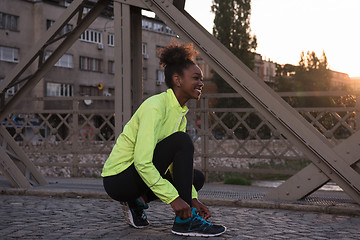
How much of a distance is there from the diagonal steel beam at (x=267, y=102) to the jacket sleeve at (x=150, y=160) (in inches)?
78.4

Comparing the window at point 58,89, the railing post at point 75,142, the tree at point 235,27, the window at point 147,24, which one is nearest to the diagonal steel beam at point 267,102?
the railing post at point 75,142

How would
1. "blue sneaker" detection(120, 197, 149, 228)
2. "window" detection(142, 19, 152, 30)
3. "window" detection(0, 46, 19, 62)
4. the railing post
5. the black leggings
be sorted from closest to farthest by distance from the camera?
the black leggings
"blue sneaker" detection(120, 197, 149, 228)
the railing post
"window" detection(0, 46, 19, 62)
"window" detection(142, 19, 152, 30)

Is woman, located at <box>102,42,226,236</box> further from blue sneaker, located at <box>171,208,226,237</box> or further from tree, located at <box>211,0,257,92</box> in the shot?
tree, located at <box>211,0,257,92</box>

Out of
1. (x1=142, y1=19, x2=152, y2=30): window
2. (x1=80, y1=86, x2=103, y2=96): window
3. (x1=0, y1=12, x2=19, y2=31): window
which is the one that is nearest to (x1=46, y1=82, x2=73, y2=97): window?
(x1=80, y1=86, x2=103, y2=96): window

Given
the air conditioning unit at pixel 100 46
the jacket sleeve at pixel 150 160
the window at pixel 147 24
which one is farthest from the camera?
the window at pixel 147 24

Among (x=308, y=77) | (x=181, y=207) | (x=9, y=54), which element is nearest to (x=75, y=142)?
(x=181, y=207)

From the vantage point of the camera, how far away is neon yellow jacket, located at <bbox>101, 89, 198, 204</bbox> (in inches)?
150

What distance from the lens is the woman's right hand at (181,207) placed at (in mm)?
3789

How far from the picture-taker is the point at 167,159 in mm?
4055

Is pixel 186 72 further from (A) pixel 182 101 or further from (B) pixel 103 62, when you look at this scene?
(B) pixel 103 62

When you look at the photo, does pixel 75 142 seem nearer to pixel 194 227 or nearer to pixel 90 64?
pixel 194 227

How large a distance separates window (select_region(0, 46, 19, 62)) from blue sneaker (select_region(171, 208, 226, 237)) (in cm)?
4183

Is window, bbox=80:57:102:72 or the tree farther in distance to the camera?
window, bbox=80:57:102:72

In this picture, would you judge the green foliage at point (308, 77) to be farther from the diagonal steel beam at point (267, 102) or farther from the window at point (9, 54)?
the diagonal steel beam at point (267, 102)
